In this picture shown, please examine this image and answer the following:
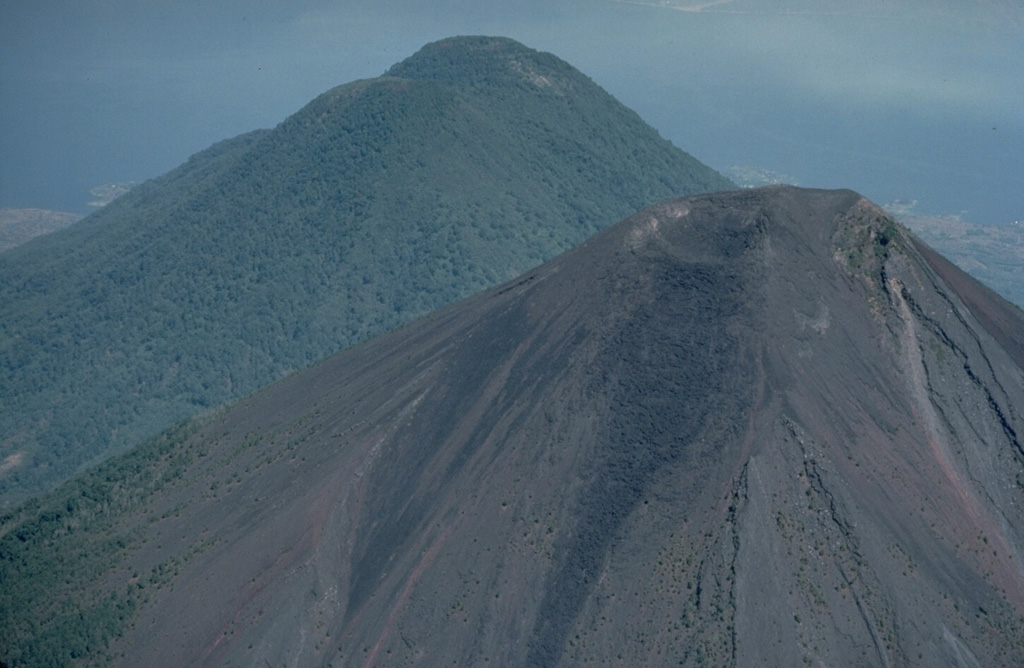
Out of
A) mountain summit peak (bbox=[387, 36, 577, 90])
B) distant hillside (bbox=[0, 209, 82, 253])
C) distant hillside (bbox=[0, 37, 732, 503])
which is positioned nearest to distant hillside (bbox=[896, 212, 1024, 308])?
distant hillside (bbox=[0, 37, 732, 503])

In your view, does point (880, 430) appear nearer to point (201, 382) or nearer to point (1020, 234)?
point (201, 382)

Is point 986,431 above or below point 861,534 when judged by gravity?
above

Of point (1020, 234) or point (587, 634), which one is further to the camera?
point (1020, 234)

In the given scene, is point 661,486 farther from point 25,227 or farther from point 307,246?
point 25,227

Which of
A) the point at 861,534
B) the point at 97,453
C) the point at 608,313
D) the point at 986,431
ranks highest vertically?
the point at 608,313

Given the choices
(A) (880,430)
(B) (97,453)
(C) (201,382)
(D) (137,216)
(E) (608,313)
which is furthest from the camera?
(D) (137,216)

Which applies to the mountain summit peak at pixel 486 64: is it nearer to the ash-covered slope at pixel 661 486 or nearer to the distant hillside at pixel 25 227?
the ash-covered slope at pixel 661 486

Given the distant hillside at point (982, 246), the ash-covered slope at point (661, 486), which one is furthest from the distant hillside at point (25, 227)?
the ash-covered slope at point (661, 486)

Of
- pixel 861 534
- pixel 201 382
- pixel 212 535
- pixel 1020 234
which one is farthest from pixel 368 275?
pixel 1020 234

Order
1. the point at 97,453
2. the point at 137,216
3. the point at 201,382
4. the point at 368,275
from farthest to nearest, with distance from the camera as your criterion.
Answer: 1. the point at 137,216
2. the point at 368,275
3. the point at 201,382
4. the point at 97,453
